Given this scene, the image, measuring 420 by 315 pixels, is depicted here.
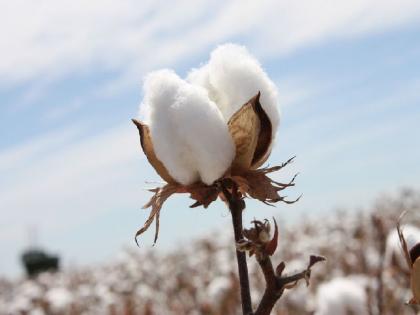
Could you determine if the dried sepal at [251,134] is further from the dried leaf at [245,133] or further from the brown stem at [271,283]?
the brown stem at [271,283]

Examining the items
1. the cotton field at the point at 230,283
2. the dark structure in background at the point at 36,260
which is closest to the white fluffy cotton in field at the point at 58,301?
the cotton field at the point at 230,283

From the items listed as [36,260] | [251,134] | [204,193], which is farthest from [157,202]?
[36,260]

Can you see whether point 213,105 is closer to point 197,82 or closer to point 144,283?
point 197,82

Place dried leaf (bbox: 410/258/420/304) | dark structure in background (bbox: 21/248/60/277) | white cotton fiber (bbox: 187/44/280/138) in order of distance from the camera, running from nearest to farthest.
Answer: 1. dried leaf (bbox: 410/258/420/304)
2. white cotton fiber (bbox: 187/44/280/138)
3. dark structure in background (bbox: 21/248/60/277)

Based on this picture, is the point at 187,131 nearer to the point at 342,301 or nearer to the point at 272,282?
the point at 272,282

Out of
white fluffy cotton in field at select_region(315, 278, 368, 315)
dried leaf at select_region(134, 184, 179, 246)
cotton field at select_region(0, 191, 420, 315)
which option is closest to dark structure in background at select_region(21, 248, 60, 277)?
cotton field at select_region(0, 191, 420, 315)

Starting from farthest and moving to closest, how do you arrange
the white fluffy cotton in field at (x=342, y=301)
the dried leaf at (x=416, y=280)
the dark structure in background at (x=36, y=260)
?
the dark structure in background at (x=36, y=260) < the white fluffy cotton in field at (x=342, y=301) < the dried leaf at (x=416, y=280)

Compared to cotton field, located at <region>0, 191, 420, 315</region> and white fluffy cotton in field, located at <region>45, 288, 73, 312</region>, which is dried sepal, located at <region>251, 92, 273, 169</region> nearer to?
cotton field, located at <region>0, 191, 420, 315</region>
